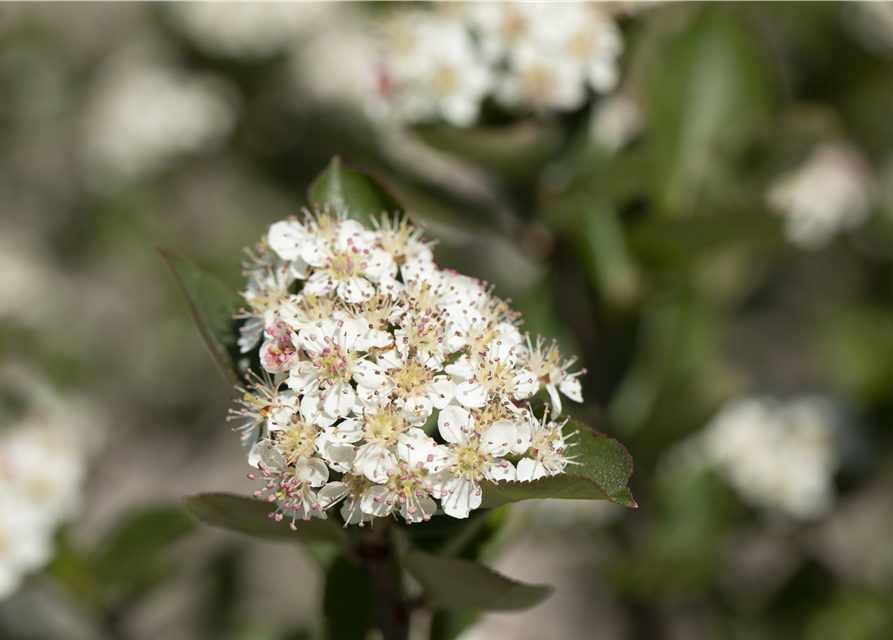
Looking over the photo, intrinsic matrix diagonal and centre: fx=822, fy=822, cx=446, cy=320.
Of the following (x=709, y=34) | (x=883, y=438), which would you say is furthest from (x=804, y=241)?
(x=709, y=34)

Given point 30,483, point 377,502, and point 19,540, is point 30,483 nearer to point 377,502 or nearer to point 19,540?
point 19,540

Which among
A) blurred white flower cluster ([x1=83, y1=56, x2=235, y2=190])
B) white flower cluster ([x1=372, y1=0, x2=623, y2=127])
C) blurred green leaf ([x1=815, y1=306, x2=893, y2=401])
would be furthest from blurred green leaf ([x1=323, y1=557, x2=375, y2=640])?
blurred white flower cluster ([x1=83, y1=56, x2=235, y2=190])

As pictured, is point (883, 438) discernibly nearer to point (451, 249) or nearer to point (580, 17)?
point (580, 17)

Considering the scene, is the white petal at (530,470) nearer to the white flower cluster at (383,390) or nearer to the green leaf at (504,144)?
the white flower cluster at (383,390)

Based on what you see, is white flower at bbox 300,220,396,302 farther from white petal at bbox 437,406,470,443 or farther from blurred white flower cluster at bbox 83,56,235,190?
blurred white flower cluster at bbox 83,56,235,190

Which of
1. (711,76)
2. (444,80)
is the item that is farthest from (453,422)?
(711,76)

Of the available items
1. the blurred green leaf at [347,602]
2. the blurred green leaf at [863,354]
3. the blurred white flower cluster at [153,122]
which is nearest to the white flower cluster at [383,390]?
the blurred green leaf at [347,602]
